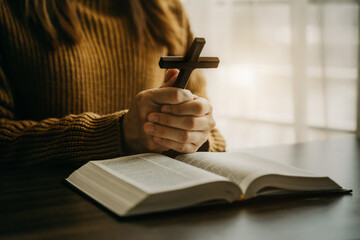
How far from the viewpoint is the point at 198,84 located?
128 cm

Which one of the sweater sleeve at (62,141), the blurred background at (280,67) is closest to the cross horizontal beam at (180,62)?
the sweater sleeve at (62,141)

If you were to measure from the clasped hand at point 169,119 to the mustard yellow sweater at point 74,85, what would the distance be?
0.08 meters

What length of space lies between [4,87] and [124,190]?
687 mm

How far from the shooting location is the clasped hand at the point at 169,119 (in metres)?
0.82

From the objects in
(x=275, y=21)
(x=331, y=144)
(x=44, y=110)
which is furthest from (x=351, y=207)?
(x=275, y=21)

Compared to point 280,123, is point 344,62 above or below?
above

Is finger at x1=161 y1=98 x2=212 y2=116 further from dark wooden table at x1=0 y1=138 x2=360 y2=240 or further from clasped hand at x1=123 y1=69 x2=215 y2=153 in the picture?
dark wooden table at x1=0 y1=138 x2=360 y2=240

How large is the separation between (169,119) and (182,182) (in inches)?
9.5

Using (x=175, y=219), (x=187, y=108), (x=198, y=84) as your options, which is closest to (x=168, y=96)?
(x=187, y=108)

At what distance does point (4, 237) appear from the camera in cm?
51

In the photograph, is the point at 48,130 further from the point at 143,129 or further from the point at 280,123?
the point at 280,123

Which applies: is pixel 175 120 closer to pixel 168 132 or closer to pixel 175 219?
pixel 168 132

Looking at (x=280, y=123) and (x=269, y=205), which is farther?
(x=280, y=123)

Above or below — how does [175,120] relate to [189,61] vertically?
below
